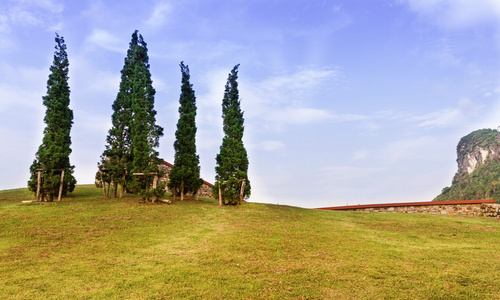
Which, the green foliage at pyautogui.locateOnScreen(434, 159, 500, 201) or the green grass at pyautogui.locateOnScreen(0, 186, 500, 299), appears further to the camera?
the green foliage at pyautogui.locateOnScreen(434, 159, 500, 201)

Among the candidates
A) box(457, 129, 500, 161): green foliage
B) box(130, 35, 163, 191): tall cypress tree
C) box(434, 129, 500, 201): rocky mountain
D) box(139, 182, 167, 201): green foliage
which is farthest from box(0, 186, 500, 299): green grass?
box(457, 129, 500, 161): green foliage

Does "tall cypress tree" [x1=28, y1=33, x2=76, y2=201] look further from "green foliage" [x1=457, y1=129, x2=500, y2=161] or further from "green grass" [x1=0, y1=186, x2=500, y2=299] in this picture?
"green foliage" [x1=457, y1=129, x2=500, y2=161]

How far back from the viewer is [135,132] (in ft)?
84.2

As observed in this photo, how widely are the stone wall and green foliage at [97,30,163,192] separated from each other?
56.0 feet

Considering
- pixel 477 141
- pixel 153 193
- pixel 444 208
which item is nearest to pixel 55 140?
pixel 153 193

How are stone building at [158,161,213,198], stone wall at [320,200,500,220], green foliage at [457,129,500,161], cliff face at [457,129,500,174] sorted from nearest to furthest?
stone wall at [320,200,500,220] → stone building at [158,161,213,198] → cliff face at [457,129,500,174] → green foliage at [457,129,500,161]

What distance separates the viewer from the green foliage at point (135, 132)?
25.0 metres

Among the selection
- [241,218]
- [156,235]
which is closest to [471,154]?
[241,218]

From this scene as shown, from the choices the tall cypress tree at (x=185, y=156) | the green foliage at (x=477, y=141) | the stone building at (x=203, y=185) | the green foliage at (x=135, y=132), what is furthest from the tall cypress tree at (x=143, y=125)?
the green foliage at (x=477, y=141)

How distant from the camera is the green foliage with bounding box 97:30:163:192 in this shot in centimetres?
2495

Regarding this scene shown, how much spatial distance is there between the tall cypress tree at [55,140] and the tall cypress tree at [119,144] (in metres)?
2.73

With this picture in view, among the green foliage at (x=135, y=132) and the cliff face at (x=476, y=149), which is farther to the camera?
the cliff face at (x=476, y=149)

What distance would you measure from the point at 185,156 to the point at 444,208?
2144cm

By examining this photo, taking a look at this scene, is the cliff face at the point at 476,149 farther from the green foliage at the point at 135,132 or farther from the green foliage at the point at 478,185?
the green foliage at the point at 135,132
